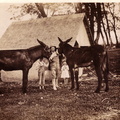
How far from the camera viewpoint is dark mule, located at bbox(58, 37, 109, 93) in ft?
11.6

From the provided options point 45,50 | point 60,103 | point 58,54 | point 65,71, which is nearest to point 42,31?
point 45,50

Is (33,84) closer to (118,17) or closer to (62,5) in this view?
(62,5)

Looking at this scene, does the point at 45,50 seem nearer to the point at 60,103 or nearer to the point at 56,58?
the point at 56,58

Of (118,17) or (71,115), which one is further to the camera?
(118,17)

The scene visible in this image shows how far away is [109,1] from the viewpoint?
145 inches

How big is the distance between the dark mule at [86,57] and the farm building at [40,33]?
0.35 ft

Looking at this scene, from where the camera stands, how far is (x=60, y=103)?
326cm

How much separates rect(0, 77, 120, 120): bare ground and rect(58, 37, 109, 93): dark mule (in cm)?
14

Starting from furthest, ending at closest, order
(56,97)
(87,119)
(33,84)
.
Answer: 1. (33,84)
2. (56,97)
3. (87,119)

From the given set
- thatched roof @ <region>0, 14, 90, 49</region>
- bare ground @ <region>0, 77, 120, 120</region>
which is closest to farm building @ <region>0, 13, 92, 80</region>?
thatched roof @ <region>0, 14, 90, 49</region>

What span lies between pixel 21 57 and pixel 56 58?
53 centimetres

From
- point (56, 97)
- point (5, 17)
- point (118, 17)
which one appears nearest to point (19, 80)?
point (56, 97)

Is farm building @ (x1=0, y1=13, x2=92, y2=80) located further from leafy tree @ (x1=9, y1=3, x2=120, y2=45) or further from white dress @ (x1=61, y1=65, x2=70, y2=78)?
white dress @ (x1=61, y1=65, x2=70, y2=78)

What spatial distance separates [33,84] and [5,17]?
104cm
